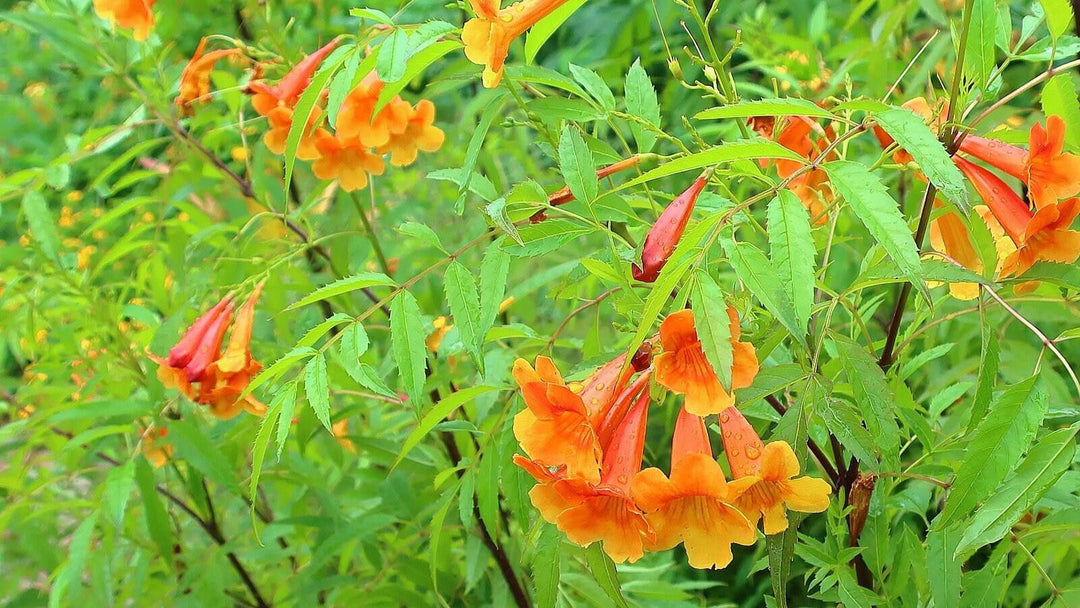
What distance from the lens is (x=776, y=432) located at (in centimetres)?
103

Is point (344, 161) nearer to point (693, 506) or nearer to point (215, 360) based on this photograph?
point (215, 360)

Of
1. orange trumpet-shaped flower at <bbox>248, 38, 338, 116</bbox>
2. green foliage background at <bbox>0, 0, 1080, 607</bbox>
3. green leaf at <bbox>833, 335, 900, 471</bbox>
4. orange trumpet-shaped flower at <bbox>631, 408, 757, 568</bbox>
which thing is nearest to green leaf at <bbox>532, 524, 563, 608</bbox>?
green foliage background at <bbox>0, 0, 1080, 607</bbox>

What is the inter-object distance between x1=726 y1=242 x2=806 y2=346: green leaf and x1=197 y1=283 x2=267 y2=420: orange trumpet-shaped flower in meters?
1.08

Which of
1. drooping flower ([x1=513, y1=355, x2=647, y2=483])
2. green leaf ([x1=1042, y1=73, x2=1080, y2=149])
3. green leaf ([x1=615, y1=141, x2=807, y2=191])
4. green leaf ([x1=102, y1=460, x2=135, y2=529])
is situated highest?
green leaf ([x1=615, y1=141, x2=807, y2=191])

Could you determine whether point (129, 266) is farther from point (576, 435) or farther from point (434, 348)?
point (576, 435)

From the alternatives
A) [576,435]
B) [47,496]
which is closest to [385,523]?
[576,435]

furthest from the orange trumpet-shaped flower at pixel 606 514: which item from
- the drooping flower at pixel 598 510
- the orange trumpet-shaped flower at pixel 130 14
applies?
the orange trumpet-shaped flower at pixel 130 14

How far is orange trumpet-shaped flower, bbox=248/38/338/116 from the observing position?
175 cm

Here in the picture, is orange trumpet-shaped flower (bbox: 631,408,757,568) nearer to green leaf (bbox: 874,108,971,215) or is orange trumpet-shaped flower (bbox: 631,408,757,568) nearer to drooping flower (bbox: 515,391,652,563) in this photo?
drooping flower (bbox: 515,391,652,563)

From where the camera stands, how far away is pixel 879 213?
2.73 feet

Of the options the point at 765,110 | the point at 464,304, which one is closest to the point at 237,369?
the point at 464,304

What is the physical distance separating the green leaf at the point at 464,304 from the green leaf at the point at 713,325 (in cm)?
33

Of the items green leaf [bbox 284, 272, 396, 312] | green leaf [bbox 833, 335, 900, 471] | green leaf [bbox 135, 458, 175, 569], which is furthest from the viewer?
green leaf [bbox 135, 458, 175, 569]

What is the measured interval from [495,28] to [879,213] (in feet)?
1.63
